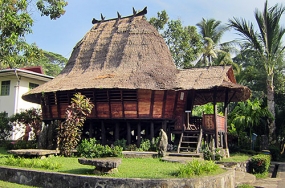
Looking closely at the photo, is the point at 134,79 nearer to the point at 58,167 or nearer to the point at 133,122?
the point at 133,122

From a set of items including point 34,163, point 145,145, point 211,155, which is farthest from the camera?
point 145,145

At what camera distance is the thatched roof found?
16.2 metres

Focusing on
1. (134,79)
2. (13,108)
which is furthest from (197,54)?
(13,108)

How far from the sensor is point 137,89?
52.1 feet

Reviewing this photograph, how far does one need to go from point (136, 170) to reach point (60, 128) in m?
5.62

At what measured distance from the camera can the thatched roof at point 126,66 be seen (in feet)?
53.0

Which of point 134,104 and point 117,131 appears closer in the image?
point 134,104

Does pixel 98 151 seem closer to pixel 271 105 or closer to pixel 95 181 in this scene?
pixel 95 181

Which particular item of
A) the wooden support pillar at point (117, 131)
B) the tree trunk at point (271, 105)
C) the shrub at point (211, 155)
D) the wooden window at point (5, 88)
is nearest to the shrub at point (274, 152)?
the tree trunk at point (271, 105)

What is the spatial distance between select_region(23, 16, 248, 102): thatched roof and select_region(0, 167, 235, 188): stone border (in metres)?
6.50

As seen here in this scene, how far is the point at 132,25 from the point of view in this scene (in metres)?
20.2

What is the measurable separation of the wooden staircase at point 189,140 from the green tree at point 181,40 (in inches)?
471

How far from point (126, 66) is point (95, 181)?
9842 millimetres

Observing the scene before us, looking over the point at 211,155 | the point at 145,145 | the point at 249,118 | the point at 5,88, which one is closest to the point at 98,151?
the point at 145,145
